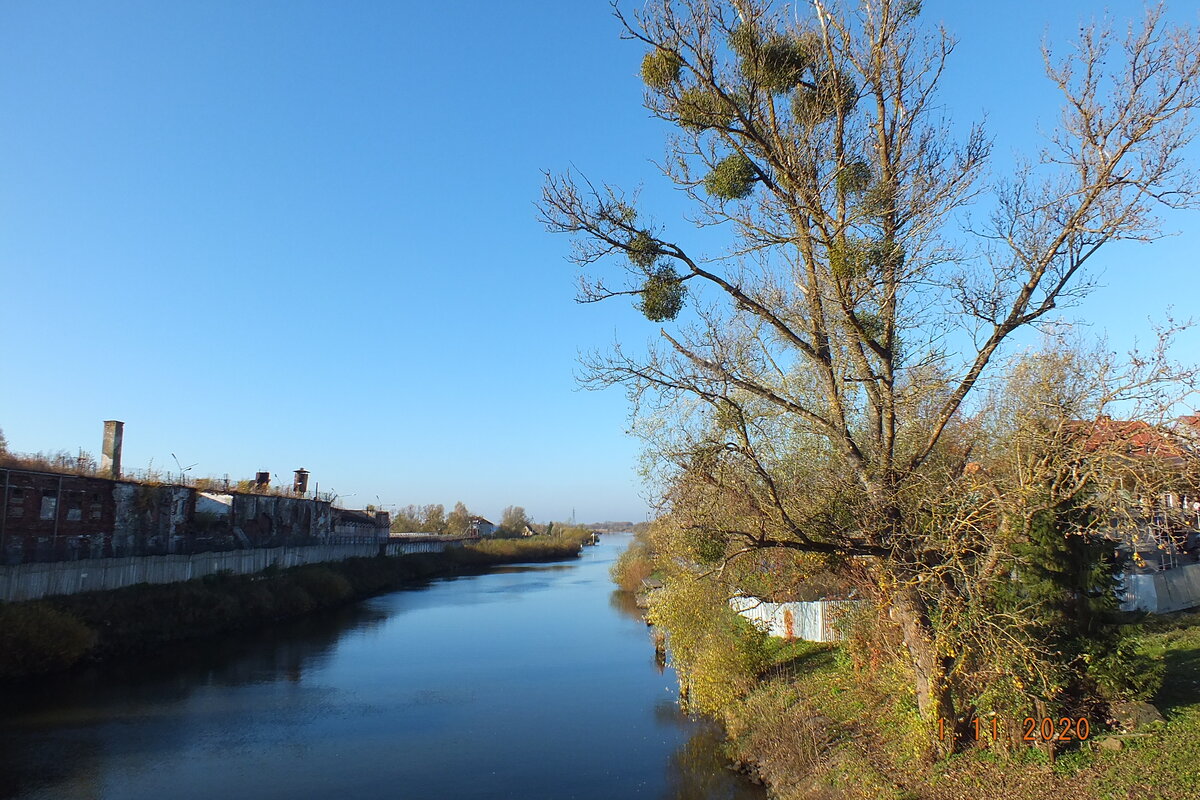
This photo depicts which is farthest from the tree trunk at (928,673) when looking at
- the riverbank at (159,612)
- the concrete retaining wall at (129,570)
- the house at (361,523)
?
the house at (361,523)

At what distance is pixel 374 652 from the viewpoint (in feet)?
78.8

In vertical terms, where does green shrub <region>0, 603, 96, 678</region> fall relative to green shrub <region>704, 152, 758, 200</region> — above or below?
below

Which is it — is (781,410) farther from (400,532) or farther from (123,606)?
(400,532)

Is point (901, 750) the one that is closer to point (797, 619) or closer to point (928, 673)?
point (928, 673)

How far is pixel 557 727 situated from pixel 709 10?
12.8 meters

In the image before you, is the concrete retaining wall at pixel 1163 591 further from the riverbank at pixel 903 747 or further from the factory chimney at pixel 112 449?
the factory chimney at pixel 112 449

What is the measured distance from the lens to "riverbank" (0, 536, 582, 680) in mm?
18375

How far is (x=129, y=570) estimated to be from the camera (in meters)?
25.0

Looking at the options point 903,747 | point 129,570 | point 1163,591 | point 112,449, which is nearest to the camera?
point 903,747

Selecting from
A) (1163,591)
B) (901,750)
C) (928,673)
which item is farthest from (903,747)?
(1163,591)

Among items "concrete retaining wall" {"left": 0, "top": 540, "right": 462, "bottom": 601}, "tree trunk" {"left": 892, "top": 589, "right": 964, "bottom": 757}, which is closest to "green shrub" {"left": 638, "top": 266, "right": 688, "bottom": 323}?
"tree trunk" {"left": 892, "top": 589, "right": 964, "bottom": 757}

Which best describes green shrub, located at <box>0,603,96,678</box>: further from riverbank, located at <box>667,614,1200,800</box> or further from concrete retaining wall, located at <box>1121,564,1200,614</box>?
concrete retaining wall, located at <box>1121,564,1200,614</box>

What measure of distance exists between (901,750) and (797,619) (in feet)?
26.1

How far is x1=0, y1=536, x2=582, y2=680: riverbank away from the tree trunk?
20104 millimetres
